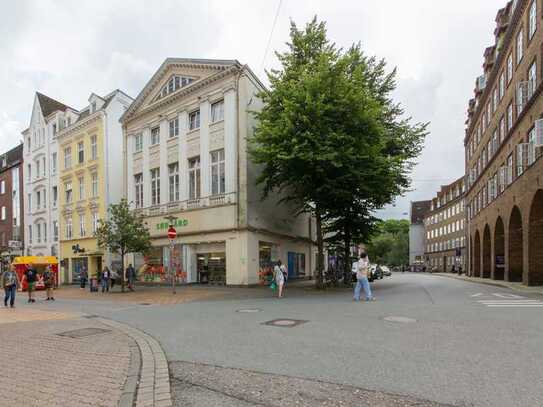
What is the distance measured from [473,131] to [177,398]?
4667 cm

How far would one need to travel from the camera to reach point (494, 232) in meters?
31.1

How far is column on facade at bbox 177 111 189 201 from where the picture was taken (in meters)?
26.0

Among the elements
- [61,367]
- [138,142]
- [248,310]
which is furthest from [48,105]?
[61,367]

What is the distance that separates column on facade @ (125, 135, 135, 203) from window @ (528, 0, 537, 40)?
26.7 metres

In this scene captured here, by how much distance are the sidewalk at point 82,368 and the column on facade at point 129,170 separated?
71.1 feet

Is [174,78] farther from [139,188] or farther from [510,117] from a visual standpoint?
[510,117]

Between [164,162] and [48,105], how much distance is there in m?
23.3

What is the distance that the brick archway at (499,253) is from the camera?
30906 millimetres

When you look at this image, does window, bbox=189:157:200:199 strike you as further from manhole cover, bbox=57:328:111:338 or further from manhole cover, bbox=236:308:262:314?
manhole cover, bbox=57:328:111:338

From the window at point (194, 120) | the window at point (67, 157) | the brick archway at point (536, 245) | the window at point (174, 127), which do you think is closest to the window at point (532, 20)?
the brick archway at point (536, 245)

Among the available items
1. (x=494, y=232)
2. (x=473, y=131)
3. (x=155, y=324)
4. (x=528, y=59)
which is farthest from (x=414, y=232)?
(x=155, y=324)

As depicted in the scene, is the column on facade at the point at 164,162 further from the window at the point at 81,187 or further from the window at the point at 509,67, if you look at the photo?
the window at the point at 509,67

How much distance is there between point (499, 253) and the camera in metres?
31.5

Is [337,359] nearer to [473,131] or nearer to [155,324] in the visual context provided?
[155,324]
